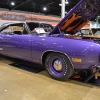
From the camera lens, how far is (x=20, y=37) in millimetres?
3746

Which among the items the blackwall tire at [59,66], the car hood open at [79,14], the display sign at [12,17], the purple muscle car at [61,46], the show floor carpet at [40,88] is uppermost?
the display sign at [12,17]

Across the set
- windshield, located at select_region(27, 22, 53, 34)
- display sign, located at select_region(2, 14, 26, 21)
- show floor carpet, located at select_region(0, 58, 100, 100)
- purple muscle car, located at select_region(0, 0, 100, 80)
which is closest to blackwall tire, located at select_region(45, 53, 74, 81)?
purple muscle car, located at select_region(0, 0, 100, 80)

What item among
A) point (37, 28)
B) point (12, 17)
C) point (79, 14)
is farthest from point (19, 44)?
point (12, 17)

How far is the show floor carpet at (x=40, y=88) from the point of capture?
8.05 ft

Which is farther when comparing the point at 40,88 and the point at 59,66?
the point at 59,66

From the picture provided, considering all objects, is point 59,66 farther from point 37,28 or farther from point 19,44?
point 37,28

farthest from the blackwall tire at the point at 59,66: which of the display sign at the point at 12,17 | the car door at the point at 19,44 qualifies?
the display sign at the point at 12,17

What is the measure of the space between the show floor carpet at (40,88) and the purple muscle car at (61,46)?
259 mm

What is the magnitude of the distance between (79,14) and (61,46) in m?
0.99

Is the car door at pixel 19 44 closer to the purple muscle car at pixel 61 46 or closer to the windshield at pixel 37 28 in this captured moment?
the purple muscle car at pixel 61 46

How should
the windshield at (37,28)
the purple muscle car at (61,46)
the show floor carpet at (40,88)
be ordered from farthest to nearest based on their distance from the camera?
the windshield at (37,28) < the purple muscle car at (61,46) < the show floor carpet at (40,88)

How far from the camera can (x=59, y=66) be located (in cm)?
314

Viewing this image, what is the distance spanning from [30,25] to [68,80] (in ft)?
6.21

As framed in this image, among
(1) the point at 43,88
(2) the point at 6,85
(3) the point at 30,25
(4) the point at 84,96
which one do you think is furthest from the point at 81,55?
(3) the point at 30,25
